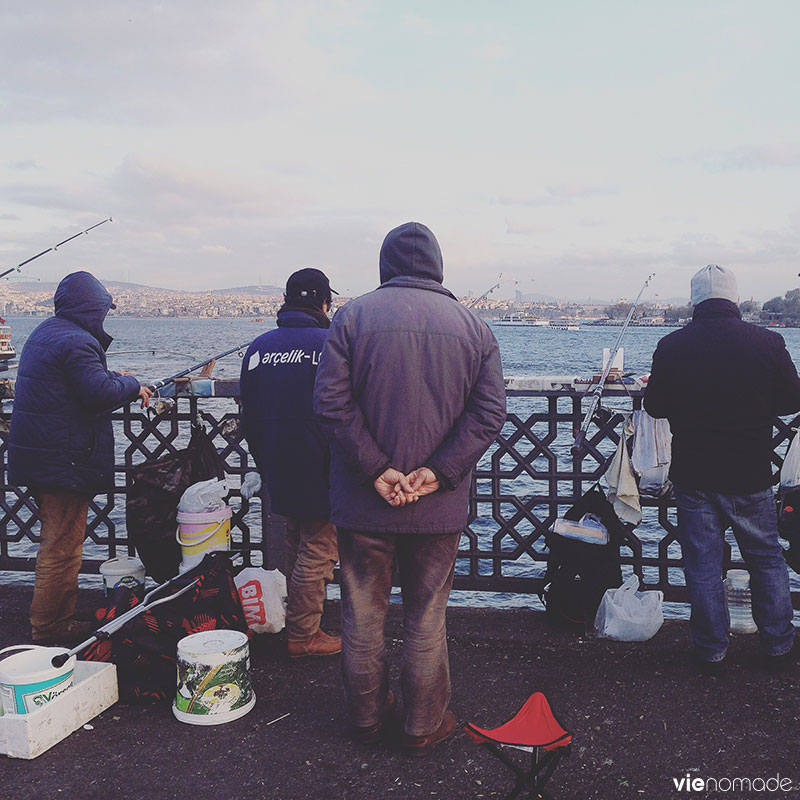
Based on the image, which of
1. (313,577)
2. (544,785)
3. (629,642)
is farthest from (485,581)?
(544,785)

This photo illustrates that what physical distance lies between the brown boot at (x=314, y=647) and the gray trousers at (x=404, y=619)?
92cm

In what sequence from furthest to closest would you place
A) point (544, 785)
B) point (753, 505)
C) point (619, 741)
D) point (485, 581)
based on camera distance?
point (485, 581) → point (753, 505) → point (619, 741) → point (544, 785)

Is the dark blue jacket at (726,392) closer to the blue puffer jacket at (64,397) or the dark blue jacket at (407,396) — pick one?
the dark blue jacket at (407,396)

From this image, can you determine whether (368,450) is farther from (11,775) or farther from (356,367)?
(11,775)

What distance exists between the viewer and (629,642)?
13.9 feet

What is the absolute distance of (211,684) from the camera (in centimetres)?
343

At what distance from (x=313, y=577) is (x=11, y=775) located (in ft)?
5.13

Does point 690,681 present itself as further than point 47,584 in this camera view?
No

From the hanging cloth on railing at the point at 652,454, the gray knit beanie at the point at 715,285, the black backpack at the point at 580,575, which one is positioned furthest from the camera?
the black backpack at the point at 580,575

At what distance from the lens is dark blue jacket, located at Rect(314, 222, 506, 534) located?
9.79ft

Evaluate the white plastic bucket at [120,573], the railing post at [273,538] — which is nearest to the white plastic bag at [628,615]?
the railing post at [273,538]

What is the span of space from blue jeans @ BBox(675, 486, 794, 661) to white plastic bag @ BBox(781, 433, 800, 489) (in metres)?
0.29

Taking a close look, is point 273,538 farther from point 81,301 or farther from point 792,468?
point 792,468

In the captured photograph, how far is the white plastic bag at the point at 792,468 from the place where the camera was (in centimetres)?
403
